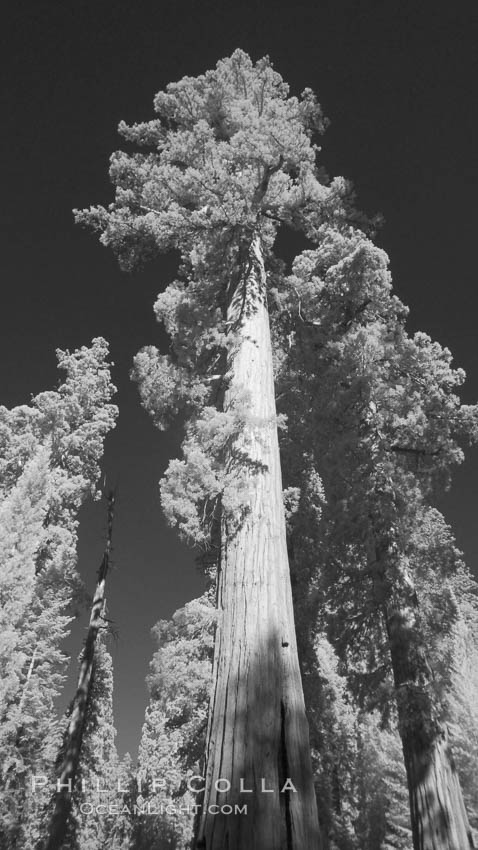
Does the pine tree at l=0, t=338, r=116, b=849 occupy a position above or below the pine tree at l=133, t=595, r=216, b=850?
above

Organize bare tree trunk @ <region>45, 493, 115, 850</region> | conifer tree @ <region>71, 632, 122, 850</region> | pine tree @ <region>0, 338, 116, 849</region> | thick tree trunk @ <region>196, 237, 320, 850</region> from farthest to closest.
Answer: conifer tree @ <region>71, 632, 122, 850</region>, bare tree trunk @ <region>45, 493, 115, 850</region>, pine tree @ <region>0, 338, 116, 849</region>, thick tree trunk @ <region>196, 237, 320, 850</region>

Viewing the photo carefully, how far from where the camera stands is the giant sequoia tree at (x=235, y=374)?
2.73m

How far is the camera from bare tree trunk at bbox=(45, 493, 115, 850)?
12.9 m

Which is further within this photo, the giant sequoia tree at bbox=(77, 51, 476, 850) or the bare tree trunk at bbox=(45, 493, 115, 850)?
the bare tree trunk at bbox=(45, 493, 115, 850)

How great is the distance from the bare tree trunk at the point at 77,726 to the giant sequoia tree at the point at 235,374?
34.8 feet

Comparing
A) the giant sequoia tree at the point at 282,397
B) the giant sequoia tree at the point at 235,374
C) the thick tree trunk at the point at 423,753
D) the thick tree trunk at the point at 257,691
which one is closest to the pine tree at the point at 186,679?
the thick tree trunk at the point at 257,691

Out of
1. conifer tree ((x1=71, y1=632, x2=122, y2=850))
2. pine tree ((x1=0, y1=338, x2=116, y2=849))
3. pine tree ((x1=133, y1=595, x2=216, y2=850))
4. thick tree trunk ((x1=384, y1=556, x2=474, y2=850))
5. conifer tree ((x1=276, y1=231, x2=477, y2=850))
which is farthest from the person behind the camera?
conifer tree ((x1=71, y1=632, x2=122, y2=850))

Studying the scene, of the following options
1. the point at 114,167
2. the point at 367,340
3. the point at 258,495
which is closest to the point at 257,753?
the point at 258,495

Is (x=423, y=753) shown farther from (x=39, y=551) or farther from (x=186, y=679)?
(x=39, y=551)

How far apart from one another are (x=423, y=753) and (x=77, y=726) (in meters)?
12.1

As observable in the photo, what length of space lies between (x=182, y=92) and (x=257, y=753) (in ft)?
31.7

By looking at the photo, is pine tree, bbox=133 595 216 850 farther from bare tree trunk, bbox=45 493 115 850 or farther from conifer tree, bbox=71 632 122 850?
bare tree trunk, bbox=45 493 115 850

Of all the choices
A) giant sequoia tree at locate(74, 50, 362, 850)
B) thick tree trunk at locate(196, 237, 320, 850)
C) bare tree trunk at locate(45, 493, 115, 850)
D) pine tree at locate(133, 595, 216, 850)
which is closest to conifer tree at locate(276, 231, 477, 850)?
giant sequoia tree at locate(74, 50, 362, 850)

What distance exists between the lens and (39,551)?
1439cm
